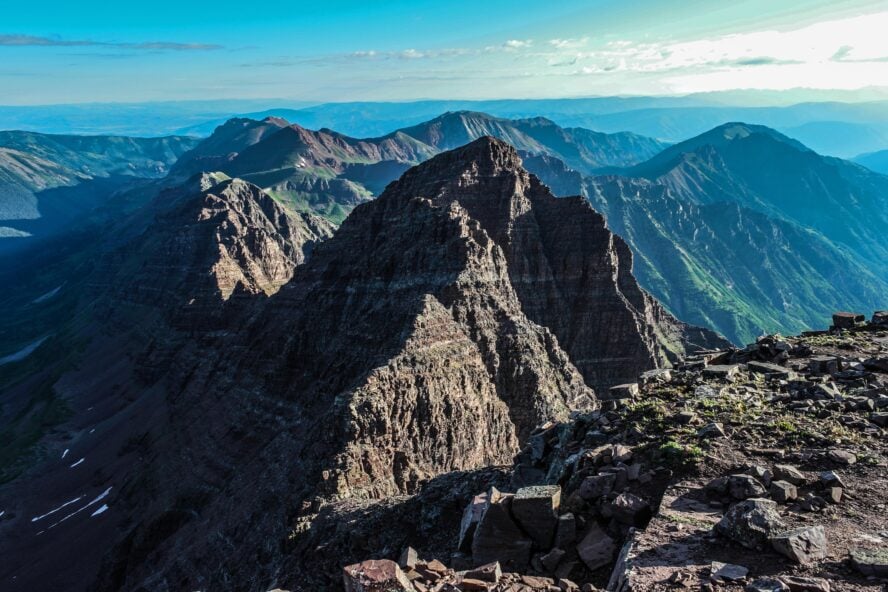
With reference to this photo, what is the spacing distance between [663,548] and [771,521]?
264cm

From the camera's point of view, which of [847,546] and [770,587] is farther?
[847,546]

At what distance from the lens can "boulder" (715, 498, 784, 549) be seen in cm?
1448

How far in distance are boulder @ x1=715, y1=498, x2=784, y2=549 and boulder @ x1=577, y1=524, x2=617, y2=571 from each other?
2.86 metres

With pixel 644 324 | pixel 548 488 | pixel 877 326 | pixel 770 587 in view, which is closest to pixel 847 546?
pixel 770 587

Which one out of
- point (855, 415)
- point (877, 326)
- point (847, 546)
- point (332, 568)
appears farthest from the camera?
point (877, 326)

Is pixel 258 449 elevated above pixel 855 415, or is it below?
below

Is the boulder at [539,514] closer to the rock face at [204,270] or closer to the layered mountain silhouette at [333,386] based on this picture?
the layered mountain silhouette at [333,386]

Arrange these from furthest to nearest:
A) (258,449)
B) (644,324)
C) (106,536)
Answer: (644,324)
(106,536)
(258,449)

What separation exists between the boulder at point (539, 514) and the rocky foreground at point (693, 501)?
1.6 inches

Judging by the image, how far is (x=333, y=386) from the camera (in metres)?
68.2

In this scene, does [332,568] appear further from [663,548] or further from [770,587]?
[770,587]

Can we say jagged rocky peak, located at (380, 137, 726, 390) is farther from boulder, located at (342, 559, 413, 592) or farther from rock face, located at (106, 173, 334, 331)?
boulder, located at (342, 559, 413, 592)

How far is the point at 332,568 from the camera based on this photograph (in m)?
29.4

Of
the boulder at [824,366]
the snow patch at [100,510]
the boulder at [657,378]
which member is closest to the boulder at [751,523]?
the boulder at [657,378]
